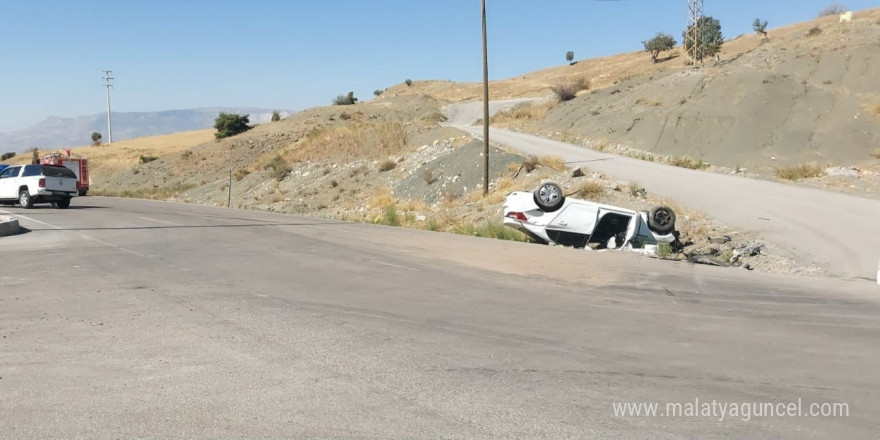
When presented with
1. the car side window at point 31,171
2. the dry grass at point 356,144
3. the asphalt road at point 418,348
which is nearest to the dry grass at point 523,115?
the dry grass at point 356,144

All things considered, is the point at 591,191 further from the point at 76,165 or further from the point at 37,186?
the point at 76,165

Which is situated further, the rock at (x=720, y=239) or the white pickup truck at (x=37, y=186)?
the white pickup truck at (x=37, y=186)

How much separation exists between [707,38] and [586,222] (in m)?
68.7

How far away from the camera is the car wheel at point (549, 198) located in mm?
16234

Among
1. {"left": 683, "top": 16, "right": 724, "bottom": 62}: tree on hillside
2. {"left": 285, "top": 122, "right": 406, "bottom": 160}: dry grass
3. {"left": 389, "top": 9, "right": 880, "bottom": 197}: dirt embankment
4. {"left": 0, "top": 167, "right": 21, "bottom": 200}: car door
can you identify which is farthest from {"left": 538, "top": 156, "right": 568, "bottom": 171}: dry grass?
{"left": 683, "top": 16, "right": 724, "bottom": 62}: tree on hillside

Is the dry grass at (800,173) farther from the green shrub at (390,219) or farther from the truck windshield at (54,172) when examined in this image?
the truck windshield at (54,172)

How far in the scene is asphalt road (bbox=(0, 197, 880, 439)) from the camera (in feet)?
17.3

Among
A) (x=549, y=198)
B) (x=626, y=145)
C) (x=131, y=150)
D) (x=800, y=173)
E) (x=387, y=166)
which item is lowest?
(x=549, y=198)

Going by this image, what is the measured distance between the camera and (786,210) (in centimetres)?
1939

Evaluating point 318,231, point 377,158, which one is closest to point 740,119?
point 377,158

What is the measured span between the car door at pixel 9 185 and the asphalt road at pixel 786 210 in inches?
916

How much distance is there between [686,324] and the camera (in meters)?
8.43

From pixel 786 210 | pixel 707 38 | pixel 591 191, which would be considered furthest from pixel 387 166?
pixel 707 38

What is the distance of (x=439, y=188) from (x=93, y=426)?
26.8 m
